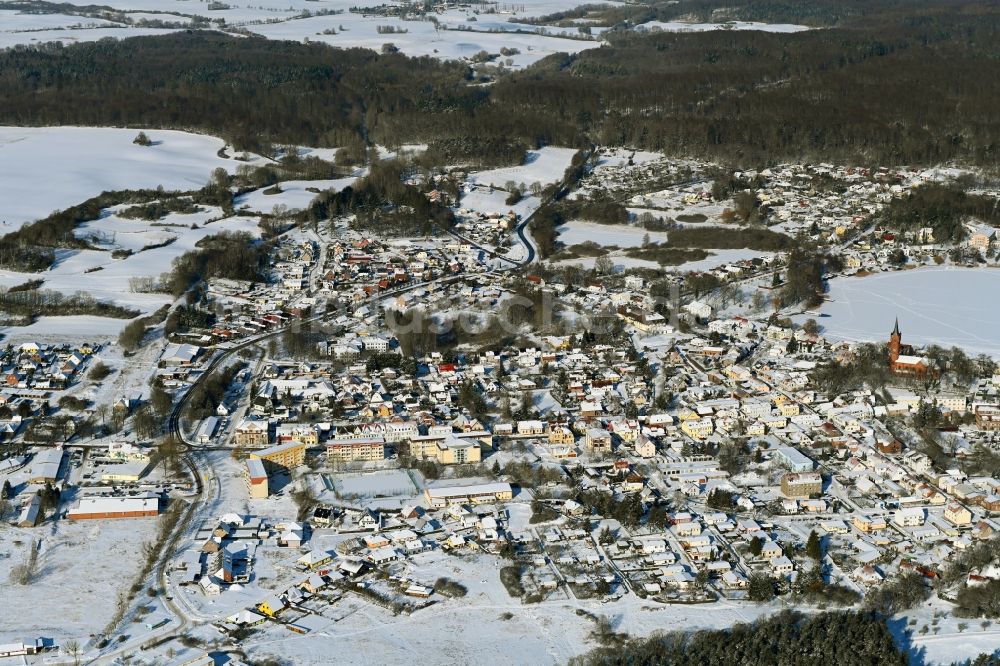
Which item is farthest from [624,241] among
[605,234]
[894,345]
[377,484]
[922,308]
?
[377,484]

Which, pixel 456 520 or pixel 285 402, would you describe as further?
pixel 285 402

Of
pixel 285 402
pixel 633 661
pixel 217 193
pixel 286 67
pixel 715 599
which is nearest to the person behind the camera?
pixel 633 661

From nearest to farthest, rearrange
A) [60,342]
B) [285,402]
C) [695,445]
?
[695,445] < [285,402] < [60,342]

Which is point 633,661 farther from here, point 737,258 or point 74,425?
point 737,258

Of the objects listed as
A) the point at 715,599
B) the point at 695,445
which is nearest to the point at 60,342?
the point at 695,445

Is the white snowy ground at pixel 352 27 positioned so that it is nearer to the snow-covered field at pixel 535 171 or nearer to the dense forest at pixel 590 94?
the dense forest at pixel 590 94
